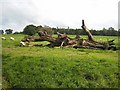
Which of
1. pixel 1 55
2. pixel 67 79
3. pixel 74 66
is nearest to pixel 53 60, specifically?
pixel 74 66

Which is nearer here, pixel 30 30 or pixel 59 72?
pixel 59 72

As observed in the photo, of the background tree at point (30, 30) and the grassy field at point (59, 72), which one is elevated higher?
the background tree at point (30, 30)

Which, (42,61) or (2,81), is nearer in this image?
(2,81)

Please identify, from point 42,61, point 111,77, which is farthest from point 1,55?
point 111,77

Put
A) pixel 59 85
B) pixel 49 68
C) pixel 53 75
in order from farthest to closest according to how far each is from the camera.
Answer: pixel 49 68
pixel 53 75
pixel 59 85

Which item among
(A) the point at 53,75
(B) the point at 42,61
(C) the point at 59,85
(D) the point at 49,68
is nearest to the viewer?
(C) the point at 59,85

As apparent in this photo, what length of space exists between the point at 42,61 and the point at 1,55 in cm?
430

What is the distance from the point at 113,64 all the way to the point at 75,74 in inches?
105

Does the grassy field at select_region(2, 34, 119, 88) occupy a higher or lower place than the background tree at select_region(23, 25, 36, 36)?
lower

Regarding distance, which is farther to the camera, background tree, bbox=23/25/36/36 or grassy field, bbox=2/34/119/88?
background tree, bbox=23/25/36/36

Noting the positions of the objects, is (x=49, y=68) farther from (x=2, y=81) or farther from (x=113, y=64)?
(x=113, y=64)

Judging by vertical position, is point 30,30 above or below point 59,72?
above

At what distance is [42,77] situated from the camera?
46.2 feet

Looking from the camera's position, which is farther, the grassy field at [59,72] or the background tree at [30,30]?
the background tree at [30,30]
